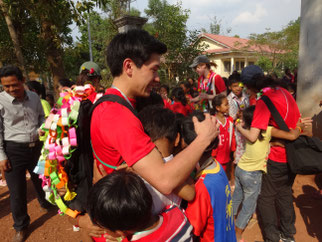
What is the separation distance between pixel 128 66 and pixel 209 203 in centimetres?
109

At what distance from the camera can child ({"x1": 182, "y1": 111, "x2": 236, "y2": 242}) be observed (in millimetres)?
1470

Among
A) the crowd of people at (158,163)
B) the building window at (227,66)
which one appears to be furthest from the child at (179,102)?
the building window at (227,66)

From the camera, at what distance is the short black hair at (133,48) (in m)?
1.41

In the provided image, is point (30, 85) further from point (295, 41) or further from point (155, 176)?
point (295, 41)

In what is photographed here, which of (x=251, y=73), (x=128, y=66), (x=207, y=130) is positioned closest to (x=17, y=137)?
(x=128, y=66)

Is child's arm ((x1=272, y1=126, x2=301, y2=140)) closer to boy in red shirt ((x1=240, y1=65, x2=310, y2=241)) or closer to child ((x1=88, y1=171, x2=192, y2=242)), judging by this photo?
boy in red shirt ((x1=240, y1=65, x2=310, y2=241))

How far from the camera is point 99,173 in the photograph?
5.06ft

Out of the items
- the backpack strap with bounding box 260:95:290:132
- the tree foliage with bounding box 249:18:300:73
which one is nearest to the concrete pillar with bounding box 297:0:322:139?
the backpack strap with bounding box 260:95:290:132

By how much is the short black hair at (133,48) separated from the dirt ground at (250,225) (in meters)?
2.96

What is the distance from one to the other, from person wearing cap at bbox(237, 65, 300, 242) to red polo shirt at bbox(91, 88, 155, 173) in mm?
1772

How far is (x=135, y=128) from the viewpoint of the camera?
1.21 meters

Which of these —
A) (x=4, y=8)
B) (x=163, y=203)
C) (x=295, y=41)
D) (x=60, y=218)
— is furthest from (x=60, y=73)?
(x=295, y=41)

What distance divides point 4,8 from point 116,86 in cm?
605

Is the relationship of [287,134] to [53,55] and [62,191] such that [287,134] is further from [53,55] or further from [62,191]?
[53,55]
